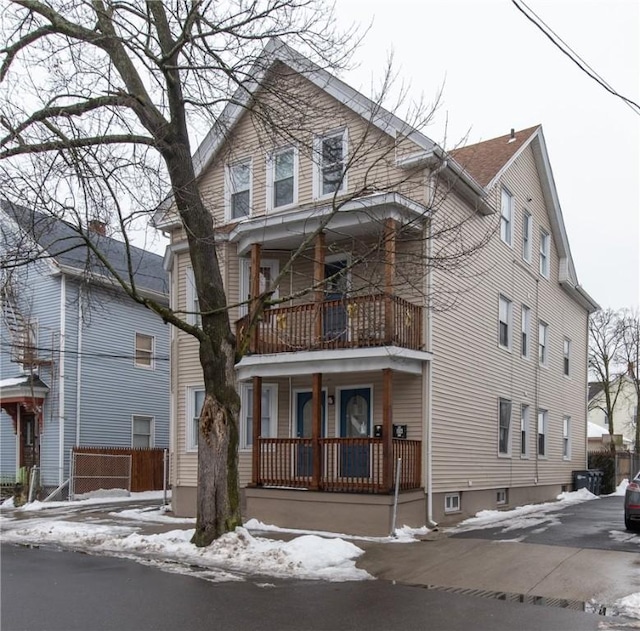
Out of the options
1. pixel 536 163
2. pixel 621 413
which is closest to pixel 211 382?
pixel 536 163

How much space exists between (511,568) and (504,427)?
932 cm

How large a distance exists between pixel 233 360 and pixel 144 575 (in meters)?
3.54

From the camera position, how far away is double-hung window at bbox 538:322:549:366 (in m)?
21.6

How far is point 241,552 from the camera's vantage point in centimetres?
1020

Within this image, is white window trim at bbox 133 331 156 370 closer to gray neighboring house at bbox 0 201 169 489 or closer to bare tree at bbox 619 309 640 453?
gray neighboring house at bbox 0 201 169 489

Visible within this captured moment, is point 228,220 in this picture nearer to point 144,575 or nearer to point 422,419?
point 422,419

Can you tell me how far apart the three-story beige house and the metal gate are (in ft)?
18.0

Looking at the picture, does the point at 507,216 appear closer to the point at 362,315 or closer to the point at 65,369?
the point at 362,315

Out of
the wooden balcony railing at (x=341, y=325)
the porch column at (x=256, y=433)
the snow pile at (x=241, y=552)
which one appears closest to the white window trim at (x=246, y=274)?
the wooden balcony railing at (x=341, y=325)

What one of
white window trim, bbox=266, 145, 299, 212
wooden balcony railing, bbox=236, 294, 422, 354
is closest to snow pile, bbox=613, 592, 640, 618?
wooden balcony railing, bbox=236, 294, 422, 354

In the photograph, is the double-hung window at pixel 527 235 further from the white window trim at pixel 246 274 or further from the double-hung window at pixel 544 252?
the white window trim at pixel 246 274

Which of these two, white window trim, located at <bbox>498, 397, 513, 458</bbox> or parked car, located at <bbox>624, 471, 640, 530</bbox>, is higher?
white window trim, located at <bbox>498, 397, 513, 458</bbox>

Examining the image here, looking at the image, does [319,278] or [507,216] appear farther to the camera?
[507,216]

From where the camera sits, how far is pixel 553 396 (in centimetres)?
2255
